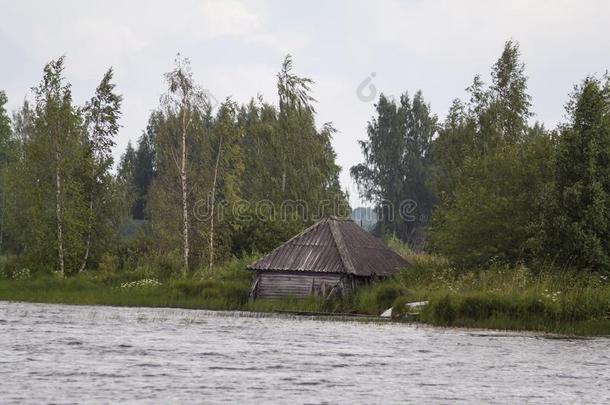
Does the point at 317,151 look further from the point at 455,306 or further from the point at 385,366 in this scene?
the point at 385,366

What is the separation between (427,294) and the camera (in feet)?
115

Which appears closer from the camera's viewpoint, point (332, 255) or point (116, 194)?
point (332, 255)

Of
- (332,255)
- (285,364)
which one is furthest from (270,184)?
(285,364)

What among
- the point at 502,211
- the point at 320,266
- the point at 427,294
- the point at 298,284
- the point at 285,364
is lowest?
the point at 285,364

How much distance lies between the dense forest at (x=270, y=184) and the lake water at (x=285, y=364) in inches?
367

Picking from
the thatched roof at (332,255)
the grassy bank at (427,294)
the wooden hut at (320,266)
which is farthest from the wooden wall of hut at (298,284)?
the grassy bank at (427,294)

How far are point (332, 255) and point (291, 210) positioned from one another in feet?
71.5

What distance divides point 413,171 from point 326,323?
5621 centimetres

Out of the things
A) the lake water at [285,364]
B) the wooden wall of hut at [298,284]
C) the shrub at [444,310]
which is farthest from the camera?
the wooden wall of hut at [298,284]

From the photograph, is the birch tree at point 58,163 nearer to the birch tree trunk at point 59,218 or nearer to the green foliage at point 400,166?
the birch tree trunk at point 59,218

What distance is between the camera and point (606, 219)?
3616 cm

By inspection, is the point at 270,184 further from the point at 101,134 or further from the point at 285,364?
the point at 285,364

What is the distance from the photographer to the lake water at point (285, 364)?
16.1 metres

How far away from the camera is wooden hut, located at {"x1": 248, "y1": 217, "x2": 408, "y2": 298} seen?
43.2m
